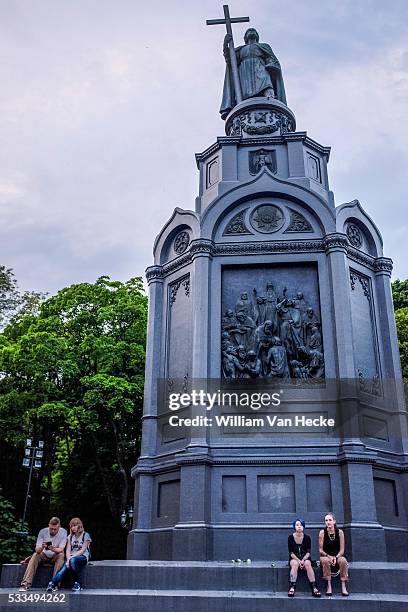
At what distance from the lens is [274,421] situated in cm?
1348

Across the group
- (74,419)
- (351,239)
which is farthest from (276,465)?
(74,419)

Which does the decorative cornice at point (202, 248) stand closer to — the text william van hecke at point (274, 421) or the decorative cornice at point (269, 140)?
the decorative cornice at point (269, 140)

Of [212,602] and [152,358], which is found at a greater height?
[152,358]

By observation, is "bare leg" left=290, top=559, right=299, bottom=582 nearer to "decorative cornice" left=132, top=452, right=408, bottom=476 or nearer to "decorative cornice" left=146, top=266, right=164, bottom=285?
"decorative cornice" left=132, top=452, right=408, bottom=476

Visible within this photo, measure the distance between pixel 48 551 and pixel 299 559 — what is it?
424 centimetres

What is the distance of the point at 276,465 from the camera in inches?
504

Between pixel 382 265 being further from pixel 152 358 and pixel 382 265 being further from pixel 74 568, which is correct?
pixel 74 568

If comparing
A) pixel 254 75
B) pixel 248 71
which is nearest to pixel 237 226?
pixel 254 75

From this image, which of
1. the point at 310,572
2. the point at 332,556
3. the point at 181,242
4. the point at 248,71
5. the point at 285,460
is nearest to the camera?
the point at 310,572

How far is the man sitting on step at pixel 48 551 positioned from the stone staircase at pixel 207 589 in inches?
8.8

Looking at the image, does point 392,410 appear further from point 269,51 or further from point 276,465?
point 269,51

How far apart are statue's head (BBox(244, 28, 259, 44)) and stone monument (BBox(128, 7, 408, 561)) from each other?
169 inches

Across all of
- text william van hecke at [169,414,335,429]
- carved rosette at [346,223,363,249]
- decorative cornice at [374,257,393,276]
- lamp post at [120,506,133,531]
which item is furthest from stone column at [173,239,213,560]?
lamp post at [120,506,133,531]

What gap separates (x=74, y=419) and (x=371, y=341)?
14879 millimetres
